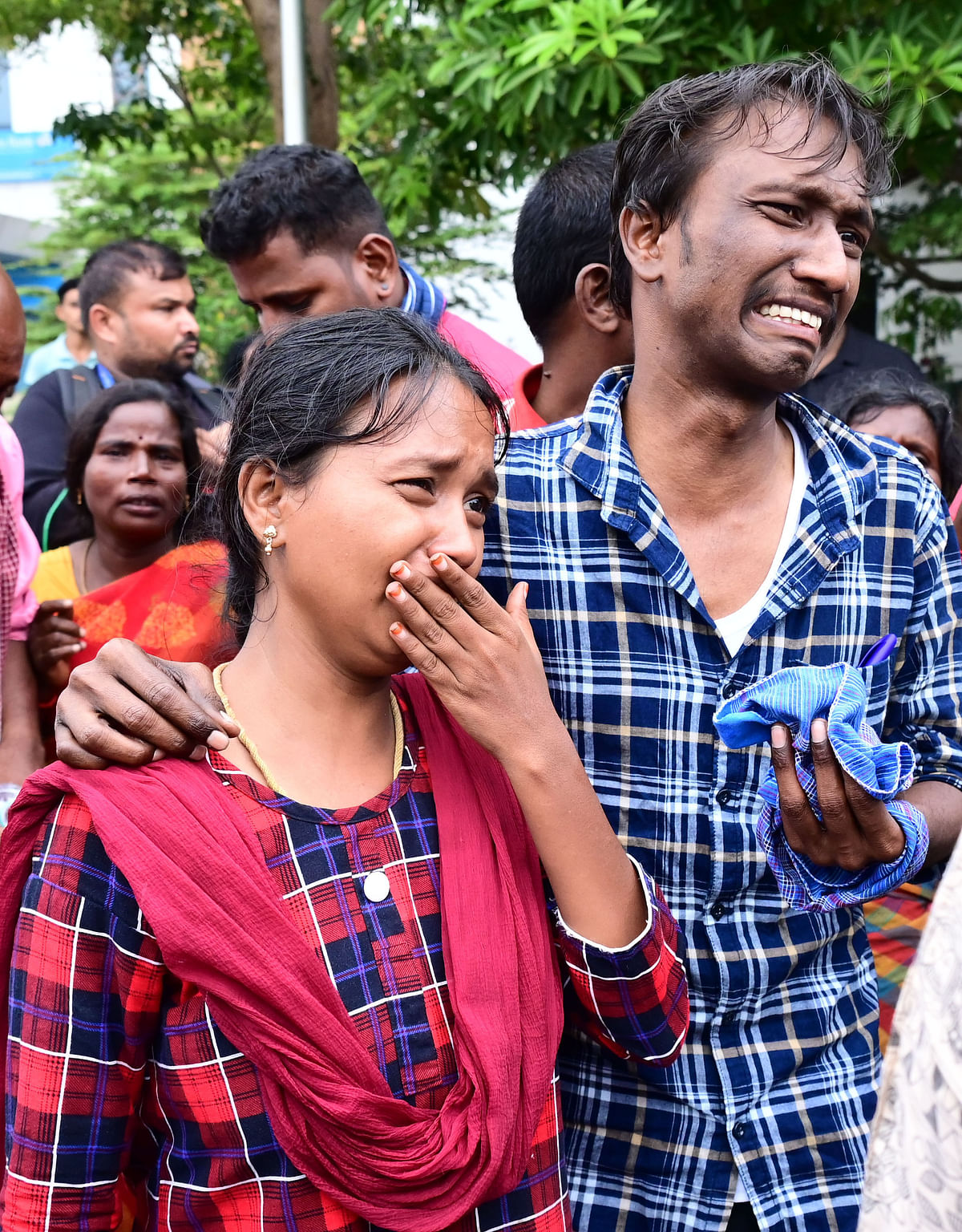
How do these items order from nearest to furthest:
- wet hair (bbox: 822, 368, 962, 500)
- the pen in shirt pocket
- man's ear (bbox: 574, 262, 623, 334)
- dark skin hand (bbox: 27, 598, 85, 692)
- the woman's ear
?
the woman's ear → the pen in shirt pocket → dark skin hand (bbox: 27, 598, 85, 692) → man's ear (bbox: 574, 262, 623, 334) → wet hair (bbox: 822, 368, 962, 500)

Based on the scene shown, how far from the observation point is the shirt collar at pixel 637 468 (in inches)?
77.6

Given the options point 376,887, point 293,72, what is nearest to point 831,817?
point 376,887

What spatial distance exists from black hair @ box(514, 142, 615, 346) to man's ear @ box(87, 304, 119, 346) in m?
2.34

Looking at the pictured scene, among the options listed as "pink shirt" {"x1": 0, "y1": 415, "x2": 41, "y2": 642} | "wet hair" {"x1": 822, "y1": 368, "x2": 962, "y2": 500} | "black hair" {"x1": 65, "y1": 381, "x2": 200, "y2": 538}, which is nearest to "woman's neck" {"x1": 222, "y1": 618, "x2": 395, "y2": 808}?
"pink shirt" {"x1": 0, "y1": 415, "x2": 41, "y2": 642}

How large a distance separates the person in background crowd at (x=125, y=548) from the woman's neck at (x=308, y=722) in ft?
3.99

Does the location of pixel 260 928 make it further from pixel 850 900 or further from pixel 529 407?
pixel 529 407

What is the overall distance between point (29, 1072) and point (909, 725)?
1.40 meters

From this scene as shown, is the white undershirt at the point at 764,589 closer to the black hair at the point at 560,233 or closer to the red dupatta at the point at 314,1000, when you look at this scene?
the red dupatta at the point at 314,1000

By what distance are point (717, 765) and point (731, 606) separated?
9.9 inches

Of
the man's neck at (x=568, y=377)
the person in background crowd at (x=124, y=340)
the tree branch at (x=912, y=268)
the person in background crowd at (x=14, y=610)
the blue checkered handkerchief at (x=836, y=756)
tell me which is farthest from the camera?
the tree branch at (x=912, y=268)

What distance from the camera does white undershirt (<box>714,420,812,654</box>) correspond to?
195 centimetres

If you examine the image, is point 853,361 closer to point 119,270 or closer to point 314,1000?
point 119,270

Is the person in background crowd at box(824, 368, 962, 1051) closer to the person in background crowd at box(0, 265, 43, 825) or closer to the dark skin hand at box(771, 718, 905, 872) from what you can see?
the dark skin hand at box(771, 718, 905, 872)

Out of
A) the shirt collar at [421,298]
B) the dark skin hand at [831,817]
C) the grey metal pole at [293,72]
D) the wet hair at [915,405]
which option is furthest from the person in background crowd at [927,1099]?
the grey metal pole at [293,72]
